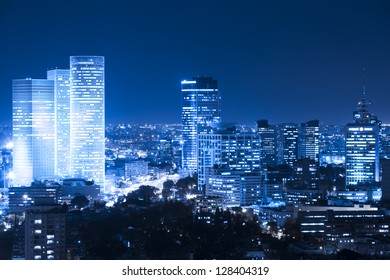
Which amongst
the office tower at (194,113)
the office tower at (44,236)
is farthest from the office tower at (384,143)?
the office tower at (44,236)

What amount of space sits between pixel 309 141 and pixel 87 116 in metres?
4.67

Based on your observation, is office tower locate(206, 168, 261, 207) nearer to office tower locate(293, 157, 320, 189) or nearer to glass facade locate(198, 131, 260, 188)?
office tower locate(293, 157, 320, 189)

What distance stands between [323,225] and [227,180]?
13.4ft

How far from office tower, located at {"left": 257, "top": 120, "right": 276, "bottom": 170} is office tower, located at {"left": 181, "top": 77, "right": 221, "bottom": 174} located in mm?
955

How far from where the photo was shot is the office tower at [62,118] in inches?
521

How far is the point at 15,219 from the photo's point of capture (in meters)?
7.56

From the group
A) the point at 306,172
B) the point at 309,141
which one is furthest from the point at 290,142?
the point at 306,172

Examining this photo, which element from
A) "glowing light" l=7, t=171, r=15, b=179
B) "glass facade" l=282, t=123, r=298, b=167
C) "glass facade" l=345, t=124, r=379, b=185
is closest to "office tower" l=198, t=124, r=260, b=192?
"glass facade" l=282, t=123, r=298, b=167

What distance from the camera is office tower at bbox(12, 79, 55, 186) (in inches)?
502

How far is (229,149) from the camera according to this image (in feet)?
45.3

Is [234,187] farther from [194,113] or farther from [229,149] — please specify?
[194,113]

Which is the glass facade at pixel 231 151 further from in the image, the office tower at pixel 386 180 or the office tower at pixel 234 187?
the office tower at pixel 386 180
